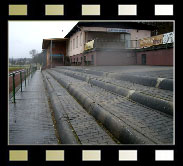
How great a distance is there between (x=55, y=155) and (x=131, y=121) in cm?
182

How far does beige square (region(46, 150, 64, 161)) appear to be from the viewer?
6.65 ft

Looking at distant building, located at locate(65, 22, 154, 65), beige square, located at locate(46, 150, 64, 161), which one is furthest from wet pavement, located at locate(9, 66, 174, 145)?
distant building, located at locate(65, 22, 154, 65)

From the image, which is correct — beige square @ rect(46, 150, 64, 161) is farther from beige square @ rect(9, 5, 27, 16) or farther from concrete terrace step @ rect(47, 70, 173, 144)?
beige square @ rect(9, 5, 27, 16)

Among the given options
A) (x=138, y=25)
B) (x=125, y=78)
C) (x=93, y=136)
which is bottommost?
(x=93, y=136)

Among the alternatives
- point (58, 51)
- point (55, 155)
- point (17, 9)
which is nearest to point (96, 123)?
point (55, 155)

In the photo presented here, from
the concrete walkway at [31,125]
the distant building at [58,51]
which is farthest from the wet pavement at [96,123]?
the distant building at [58,51]

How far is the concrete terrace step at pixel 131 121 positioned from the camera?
2.87m

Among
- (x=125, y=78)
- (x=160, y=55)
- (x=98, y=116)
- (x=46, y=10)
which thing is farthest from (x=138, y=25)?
(x=46, y=10)

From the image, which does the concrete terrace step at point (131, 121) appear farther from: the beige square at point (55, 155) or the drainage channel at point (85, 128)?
the beige square at point (55, 155)

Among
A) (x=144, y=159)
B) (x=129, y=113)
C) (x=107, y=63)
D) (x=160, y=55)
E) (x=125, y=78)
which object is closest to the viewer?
(x=144, y=159)

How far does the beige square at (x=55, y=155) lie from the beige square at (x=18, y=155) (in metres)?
0.22

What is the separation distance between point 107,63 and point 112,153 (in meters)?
17.6
